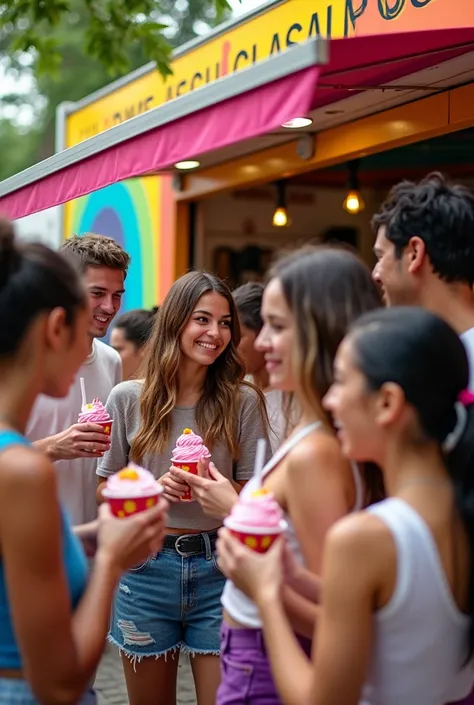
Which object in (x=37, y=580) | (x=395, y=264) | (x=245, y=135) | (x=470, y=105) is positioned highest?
(x=470, y=105)

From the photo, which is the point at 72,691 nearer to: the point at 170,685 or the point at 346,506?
the point at 346,506

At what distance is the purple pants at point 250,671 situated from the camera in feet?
8.20

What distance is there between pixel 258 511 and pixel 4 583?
56cm

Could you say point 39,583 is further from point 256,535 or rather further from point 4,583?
point 256,535

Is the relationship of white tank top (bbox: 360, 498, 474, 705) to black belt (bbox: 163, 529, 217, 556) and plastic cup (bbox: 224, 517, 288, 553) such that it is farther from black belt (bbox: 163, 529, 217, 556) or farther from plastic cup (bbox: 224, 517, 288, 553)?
black belt (bbox: 163, 529, 217, 556)

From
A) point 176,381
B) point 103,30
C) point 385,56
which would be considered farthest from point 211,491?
point 103,30

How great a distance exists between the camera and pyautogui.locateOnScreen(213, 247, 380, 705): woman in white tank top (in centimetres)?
236

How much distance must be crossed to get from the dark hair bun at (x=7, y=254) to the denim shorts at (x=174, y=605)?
6.11ft

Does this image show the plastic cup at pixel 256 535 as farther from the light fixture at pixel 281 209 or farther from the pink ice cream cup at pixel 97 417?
the light fixture at pixel 281 209

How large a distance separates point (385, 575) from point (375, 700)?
1.15 feet

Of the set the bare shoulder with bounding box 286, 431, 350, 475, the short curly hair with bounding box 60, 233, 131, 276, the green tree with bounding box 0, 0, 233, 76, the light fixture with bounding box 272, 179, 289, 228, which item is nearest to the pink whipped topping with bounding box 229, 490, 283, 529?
the bare shoulder with bounding box 286, 431, 350, 475

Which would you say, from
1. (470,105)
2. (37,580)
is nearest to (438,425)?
(37,580)

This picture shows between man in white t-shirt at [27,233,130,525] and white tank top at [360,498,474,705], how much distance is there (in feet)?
7.43

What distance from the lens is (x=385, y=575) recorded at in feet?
6.43
